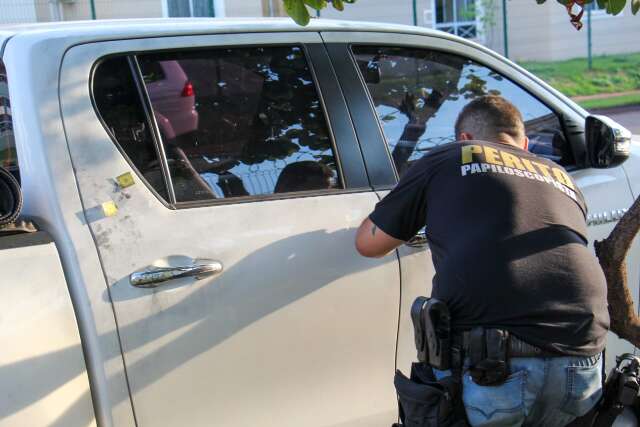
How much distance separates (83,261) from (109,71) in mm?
658

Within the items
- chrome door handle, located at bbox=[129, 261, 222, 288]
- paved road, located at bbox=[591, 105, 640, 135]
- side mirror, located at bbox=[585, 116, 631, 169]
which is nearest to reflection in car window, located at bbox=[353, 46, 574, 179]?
side mirror, located at bbox=[585, 116, 631, 169]

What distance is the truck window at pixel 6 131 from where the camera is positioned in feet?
8.75

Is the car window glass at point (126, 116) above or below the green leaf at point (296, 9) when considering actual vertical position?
below

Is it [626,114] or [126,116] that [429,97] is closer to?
[126,116]

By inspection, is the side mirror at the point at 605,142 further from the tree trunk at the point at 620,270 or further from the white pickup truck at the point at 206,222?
the tree trunk at the point at 620,270

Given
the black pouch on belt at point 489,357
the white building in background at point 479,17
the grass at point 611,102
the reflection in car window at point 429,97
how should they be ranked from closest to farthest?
1. the black pouch on belt at point 489,357
2. the reflection in car window at point 429,97
3. the white building in background at point 479,17
4. the grass at point 611,102

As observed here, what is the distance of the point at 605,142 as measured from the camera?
336cm

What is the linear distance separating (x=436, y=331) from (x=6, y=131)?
5.06 feet

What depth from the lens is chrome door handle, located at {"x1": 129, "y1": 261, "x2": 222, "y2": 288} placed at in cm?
251

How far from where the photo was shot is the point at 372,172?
3.05m

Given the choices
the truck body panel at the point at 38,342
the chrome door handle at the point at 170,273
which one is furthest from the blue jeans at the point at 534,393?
the truck body panel at the point at 38,342

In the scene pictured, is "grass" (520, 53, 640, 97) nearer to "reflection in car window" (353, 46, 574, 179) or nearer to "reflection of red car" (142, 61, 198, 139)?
"reflection in car window" (353, 46, 574, 179)

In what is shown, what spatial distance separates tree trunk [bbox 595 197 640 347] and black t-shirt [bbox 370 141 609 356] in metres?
0.37

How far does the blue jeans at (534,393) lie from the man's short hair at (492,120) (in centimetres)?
74
